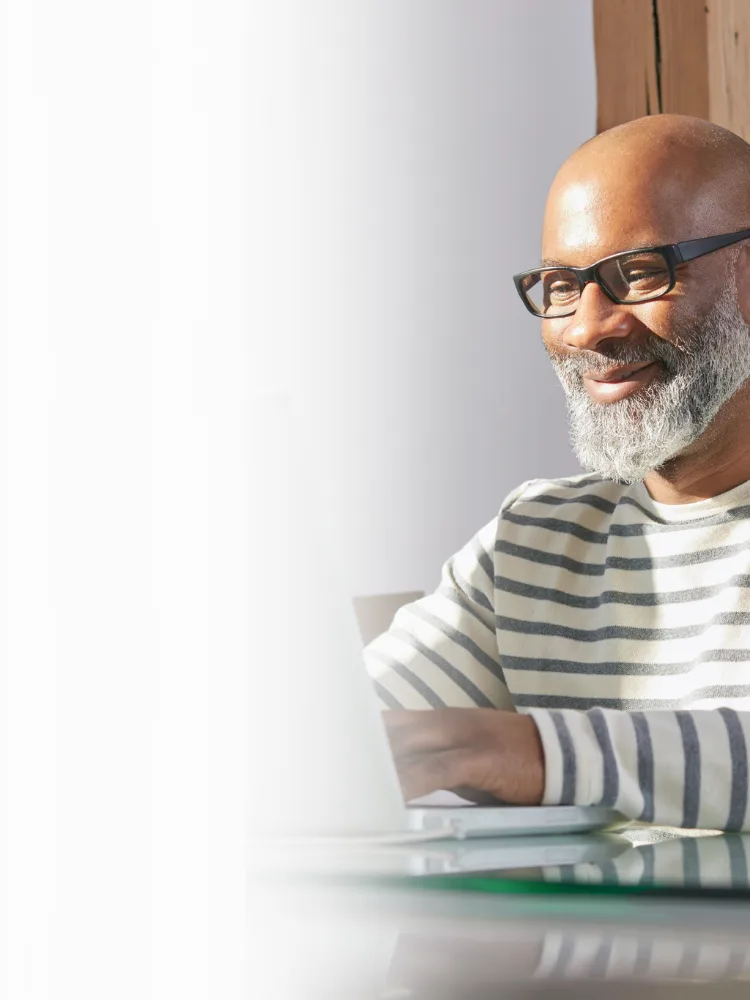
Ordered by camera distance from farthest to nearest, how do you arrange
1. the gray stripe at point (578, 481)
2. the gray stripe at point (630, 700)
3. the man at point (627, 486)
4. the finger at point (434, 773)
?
the gray stripe at point (578, 481)
the man at point (627, 486)
the gray stripe at point (630, 700)
the finger at point (434, 773)

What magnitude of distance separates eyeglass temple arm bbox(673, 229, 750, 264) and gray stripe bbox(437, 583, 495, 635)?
387 mm

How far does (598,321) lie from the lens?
1218mm

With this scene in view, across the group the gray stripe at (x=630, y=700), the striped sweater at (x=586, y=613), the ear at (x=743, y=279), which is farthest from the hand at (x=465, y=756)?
the ear at (x=743, y=279)

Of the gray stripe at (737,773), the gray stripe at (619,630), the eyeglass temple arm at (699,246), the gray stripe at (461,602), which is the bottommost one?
the gray stripe at (737,773)

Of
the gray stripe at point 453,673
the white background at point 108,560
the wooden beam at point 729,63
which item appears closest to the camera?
the white background at point 108,560

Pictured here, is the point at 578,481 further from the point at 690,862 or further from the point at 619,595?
the point at 690,862

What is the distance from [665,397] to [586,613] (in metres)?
0.22

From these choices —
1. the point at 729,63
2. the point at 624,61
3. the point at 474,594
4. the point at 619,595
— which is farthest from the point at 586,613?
the point at 624,61

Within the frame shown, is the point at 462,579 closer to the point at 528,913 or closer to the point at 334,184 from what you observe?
the point at 528,913

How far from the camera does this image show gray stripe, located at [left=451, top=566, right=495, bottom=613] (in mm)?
1277

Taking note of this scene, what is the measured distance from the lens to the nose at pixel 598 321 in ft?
4.00

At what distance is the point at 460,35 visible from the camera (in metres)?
2.54

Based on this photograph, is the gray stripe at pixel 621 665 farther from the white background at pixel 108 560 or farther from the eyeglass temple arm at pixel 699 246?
the white background at pixel 108 560

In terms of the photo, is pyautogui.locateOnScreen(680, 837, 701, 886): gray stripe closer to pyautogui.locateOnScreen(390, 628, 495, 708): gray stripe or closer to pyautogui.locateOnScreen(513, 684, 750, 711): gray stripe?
pyautogui.locateOnScreen(513, 684, 750, 711): gray stripe
